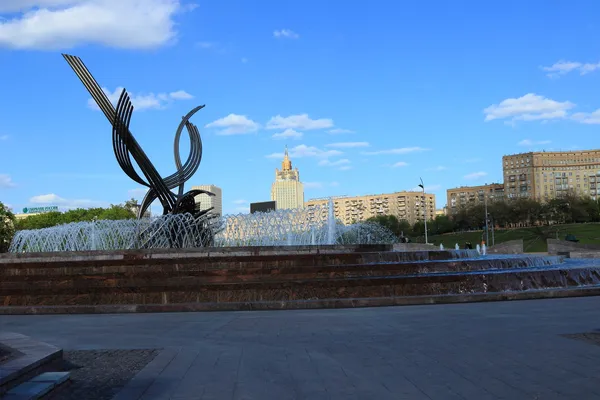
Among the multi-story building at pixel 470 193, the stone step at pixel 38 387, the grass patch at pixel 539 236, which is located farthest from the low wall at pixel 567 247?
the multi-story building at pixel 470 193

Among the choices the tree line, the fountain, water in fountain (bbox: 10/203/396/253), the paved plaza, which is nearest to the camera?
the paved plaza

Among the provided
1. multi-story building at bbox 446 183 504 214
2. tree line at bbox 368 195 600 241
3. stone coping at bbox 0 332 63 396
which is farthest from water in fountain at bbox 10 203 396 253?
multi-story building at bbox 446 183 504 214

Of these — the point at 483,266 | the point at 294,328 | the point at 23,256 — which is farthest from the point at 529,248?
the point at 294,328

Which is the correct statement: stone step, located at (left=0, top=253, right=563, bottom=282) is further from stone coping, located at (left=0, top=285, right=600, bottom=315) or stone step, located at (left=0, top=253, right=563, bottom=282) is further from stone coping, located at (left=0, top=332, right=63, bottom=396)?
stone coping, located at (left=0, top=332, right=63, bottom=396)

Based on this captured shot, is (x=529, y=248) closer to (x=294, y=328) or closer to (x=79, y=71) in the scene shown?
(x=79, y=71)

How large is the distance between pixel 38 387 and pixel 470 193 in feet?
441

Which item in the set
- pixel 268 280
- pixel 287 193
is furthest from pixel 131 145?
pixel 287 193

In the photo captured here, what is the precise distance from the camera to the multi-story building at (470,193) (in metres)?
125

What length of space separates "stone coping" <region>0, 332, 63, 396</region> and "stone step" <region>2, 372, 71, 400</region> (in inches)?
2.2

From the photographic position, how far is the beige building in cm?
11819

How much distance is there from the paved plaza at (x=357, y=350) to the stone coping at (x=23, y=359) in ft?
2.48

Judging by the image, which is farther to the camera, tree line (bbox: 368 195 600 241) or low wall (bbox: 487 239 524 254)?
tree line (bbox: 368 195 600 241)

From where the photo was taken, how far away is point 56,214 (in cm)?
7081

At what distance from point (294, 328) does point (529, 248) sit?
53240 millimetres
